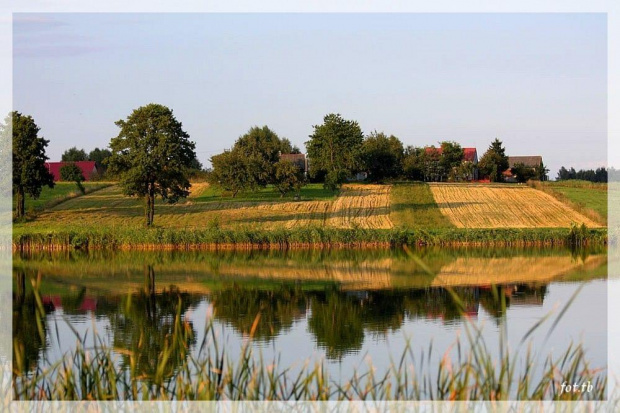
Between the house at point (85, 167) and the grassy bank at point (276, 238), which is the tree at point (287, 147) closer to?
the house at point (85, 167)

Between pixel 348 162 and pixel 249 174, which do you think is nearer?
pixel 249 174

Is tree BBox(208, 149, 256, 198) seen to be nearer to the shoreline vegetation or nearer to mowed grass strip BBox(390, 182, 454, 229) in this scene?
the shoreline vegetation

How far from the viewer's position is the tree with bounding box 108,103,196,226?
51844mm

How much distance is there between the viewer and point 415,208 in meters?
62.3

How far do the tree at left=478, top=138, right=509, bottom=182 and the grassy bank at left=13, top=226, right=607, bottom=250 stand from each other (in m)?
46.2

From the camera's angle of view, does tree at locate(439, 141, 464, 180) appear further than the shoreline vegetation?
Yes

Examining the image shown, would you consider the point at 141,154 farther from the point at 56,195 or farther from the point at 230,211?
the point at 56,195

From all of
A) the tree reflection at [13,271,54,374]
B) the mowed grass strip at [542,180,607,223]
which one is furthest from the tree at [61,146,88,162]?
the tree reflection at [13,271,54,374]

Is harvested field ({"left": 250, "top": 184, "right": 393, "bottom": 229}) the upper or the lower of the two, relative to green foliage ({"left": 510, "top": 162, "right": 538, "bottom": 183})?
lower

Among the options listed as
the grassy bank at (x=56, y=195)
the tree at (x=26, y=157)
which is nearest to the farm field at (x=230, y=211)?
the grassy bank at (x=56, y=195)

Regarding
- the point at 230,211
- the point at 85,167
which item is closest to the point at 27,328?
the point at 230,211

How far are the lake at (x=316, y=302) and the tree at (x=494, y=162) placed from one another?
162 ft

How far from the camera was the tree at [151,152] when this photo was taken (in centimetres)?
5184

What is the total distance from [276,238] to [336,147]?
104 ft
